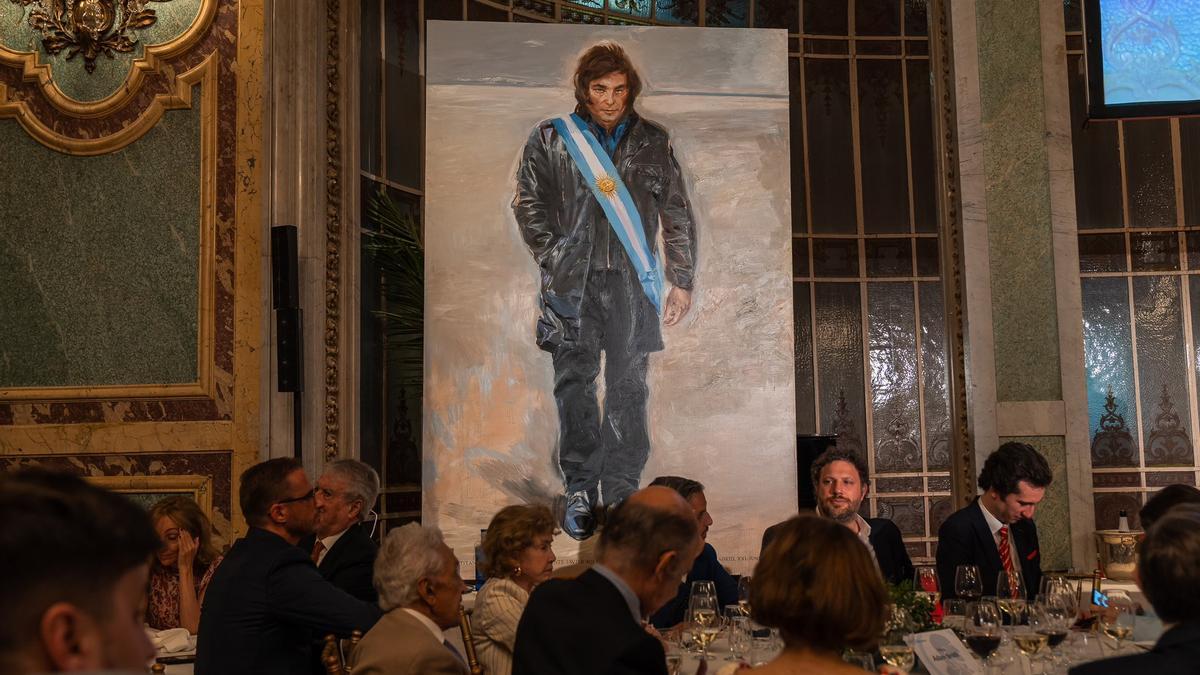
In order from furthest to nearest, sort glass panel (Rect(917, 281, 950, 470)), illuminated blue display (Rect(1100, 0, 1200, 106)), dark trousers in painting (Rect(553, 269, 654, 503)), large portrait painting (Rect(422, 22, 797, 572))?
glass panel (Rect(917, 281, 950, 470)) → dark trousers in painting (Rect(553, 269, 654, 503)) → large portrait painting (Rect(422, 22, 797, 572)) → illuminated blue display (Rect(1100, 0, 1200, 106))

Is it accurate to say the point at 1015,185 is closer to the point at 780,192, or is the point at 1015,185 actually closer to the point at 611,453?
the point at 780,192

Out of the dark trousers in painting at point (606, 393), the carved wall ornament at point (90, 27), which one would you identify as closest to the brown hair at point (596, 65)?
the dark trousers in painting at point (606, 393)

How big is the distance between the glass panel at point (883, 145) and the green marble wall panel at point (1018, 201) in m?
4.86

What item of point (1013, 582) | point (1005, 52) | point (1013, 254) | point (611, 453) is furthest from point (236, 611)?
point (1005, 52)

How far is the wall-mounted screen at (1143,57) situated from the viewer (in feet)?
18.1

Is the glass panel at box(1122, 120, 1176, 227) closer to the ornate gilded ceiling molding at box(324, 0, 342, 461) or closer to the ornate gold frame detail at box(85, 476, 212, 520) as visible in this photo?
the ornate gilded ceiling molding at box(324, 0, 342, 461)

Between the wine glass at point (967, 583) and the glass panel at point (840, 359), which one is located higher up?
the glass panel at point (840, 359)

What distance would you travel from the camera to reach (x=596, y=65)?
278 inches

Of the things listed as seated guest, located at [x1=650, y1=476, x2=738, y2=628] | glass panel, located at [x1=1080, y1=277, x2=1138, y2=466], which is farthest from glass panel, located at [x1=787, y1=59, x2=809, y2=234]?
seated guest, located at [x1=650, y1=476, x2=738, y2=628]

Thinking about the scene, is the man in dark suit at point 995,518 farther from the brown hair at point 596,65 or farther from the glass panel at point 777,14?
the glass panel at point 777,14

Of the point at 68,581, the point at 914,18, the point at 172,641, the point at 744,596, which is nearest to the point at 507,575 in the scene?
the point at 744,596

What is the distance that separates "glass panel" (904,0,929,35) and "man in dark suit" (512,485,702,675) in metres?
9.51

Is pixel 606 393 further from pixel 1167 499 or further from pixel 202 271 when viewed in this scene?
pixel 1167 499

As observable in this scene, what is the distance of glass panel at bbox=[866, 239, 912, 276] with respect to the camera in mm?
10906
